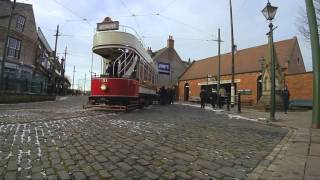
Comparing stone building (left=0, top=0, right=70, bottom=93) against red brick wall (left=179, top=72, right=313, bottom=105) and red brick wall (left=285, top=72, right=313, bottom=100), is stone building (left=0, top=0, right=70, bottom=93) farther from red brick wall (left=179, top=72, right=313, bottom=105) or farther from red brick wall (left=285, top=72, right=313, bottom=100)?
red brick wall (left=285, top=72, right=313, bottom=100)

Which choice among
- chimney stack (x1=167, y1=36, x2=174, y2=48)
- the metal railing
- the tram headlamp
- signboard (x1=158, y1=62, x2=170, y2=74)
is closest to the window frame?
the metal railing

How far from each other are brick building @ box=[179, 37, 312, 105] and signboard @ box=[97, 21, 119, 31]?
17.7 meters

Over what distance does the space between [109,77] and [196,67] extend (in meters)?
41.6

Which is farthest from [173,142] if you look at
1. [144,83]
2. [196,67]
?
[196,67]

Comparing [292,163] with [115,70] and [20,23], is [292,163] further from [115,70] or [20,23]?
[20,23]

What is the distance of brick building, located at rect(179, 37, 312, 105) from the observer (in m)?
33.1

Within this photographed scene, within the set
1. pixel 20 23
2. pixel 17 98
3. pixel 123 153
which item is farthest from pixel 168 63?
pixel 123 153

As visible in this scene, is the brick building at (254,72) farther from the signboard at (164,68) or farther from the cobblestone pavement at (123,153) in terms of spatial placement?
the cobblestone pavement at (123,153)

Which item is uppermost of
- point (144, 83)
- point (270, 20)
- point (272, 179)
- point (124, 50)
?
point (270, 20)

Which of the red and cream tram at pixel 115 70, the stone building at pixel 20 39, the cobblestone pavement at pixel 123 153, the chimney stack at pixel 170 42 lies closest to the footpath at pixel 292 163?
the cobblestone pavement at pixel 123 153

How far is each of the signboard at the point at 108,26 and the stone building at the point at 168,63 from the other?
47285mm

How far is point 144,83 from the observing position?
63.3ft

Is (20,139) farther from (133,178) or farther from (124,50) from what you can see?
(124,50)

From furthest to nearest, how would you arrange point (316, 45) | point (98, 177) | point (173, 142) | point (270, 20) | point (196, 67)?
point (196, 67) → point (270, 20) → point (316, 45) → point (173, 142) → point (98, 177)
